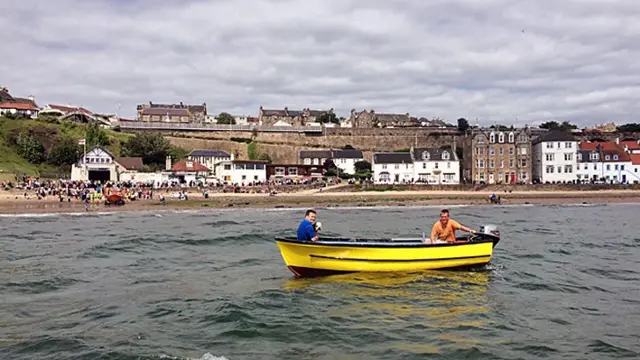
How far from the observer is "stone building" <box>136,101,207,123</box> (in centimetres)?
10775

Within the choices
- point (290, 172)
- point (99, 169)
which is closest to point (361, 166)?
point (290, 172)

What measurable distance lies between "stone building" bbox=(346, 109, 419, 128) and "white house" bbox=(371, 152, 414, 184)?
129 feet

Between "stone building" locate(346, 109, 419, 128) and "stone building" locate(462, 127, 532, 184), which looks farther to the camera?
"stone building" locate(346, 109, 419, 128)

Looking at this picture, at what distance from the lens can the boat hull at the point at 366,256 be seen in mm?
14773

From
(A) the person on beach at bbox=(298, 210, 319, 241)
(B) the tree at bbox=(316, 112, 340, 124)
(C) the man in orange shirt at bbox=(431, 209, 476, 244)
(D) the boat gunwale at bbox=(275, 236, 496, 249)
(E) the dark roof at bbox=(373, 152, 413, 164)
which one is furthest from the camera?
(B) the tree at bbox=(316, 112, 340, 124)

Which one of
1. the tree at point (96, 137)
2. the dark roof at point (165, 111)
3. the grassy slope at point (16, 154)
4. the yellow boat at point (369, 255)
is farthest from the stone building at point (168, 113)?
the yellow boat at point (369, 255)

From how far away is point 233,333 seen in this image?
10469mm

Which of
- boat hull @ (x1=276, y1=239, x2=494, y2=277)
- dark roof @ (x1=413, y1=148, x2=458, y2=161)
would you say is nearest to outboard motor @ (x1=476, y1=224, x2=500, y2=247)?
boat hull @ (x1=276, y1=239, x2=494, y2=277)

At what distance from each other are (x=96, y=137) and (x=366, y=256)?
7334 centimetres

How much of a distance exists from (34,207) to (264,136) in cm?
5666

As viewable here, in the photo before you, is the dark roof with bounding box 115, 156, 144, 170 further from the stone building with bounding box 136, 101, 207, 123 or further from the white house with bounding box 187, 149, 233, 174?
the stone building with bounding box 136, 101, 207, 123

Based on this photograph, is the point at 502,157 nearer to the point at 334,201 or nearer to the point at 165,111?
the point at 334,201

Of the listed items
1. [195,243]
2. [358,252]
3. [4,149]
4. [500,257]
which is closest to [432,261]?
[358,252]

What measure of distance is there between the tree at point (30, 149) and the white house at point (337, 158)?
37.1 m
